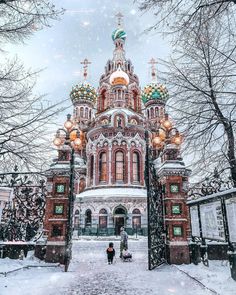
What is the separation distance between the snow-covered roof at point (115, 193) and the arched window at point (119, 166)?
5.22ft

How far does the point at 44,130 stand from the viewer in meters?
6.55

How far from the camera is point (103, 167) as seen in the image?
90.4 ft

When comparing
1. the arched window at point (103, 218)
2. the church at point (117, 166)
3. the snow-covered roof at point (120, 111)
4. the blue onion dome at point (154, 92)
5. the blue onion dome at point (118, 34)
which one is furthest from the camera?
the blue onion dome at point (118, 34)

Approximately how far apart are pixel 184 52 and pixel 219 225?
15.3ft

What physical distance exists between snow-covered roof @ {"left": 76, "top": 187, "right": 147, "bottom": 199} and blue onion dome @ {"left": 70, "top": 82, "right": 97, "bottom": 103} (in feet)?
58.6

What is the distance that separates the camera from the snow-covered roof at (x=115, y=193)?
79.4 ft

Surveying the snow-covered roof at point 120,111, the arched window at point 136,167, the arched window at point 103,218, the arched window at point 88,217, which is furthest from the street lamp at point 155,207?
the snow-covered roof at point 120,111

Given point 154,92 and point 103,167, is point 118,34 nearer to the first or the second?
point 154,92

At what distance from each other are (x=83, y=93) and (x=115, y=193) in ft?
65.5

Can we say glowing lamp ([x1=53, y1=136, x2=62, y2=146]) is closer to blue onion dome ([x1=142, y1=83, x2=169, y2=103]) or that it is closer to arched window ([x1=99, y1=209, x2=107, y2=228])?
arched window ([x1=99, y1=209, x2=107, y2=228])

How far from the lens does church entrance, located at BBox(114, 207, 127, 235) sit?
2441 centimetres

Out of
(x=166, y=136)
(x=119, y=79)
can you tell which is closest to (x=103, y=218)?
(x=166, y=136)

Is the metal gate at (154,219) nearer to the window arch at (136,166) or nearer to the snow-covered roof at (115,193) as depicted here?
the snow-covered roof at (115,193)

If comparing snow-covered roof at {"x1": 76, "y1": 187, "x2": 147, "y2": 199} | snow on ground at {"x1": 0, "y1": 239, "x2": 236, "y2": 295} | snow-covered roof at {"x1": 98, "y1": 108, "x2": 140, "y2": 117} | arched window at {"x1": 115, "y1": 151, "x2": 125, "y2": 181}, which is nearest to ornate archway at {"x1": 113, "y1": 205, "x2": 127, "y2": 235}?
snow-covered roof at {"x1": 76, "y1": 187, "x2": 147, "y2": 199}
